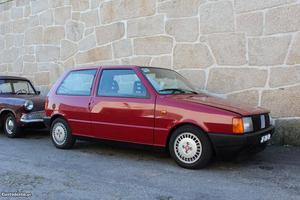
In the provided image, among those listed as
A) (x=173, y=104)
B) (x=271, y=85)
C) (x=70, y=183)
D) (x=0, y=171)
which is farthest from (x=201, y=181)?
(x=271, y=85)

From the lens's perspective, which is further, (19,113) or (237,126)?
(19,113)

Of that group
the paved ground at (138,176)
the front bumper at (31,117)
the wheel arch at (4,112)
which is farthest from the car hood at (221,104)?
the wheel arch at (4,112)

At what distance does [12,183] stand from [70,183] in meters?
0.73

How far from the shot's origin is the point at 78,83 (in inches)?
296

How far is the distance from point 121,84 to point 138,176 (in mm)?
1791

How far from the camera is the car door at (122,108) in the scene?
638cm

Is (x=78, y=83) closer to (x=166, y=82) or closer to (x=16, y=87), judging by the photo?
(x=166, y=82)

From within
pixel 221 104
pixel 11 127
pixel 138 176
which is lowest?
pixel 138 176

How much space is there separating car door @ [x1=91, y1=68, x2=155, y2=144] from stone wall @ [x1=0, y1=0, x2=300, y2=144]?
266 cm

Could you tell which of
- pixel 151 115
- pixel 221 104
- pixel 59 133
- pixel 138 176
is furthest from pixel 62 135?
pixel 221 104

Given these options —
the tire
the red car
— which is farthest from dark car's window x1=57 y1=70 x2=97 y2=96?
the tire

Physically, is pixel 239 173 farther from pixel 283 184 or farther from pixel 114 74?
pixel 114 74

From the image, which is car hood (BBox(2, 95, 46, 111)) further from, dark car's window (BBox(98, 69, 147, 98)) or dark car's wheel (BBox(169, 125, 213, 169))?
dark car's wheel (BBox(169, 125, 213, 169))

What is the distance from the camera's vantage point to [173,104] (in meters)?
6.14
